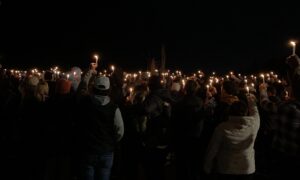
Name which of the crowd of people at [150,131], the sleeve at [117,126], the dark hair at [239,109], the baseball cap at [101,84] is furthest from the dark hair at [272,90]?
the baseball cap at [101,84]

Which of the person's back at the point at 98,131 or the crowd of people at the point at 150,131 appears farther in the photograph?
the person's back at the point at 98,131

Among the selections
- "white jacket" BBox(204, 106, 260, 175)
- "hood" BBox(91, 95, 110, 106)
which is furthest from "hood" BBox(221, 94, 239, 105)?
"hood" BBox(91, 95, 110, 106)

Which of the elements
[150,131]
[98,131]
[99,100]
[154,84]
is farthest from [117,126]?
[154,84]

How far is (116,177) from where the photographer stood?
781 cm

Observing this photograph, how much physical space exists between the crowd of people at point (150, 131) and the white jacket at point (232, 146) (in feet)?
0.04

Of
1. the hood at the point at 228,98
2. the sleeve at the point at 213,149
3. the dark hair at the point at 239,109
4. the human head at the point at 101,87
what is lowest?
the sleeve at the point at 213,149

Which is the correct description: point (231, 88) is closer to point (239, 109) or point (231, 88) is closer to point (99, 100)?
point (239, 109)

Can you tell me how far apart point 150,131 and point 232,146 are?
1.71 meters

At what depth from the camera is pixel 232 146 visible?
201 inches

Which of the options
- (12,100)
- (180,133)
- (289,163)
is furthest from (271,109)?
(12,100)

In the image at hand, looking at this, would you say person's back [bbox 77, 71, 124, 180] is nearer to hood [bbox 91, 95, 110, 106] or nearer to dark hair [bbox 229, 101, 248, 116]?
hood [bbox 91, 95, 110, 106]

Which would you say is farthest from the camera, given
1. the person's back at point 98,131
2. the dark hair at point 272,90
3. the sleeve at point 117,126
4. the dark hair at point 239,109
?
the dark hair at point 272,90

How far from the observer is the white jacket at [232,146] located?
5067 mm

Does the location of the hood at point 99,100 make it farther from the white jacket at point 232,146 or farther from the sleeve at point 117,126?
the white jacket at point 232,146
